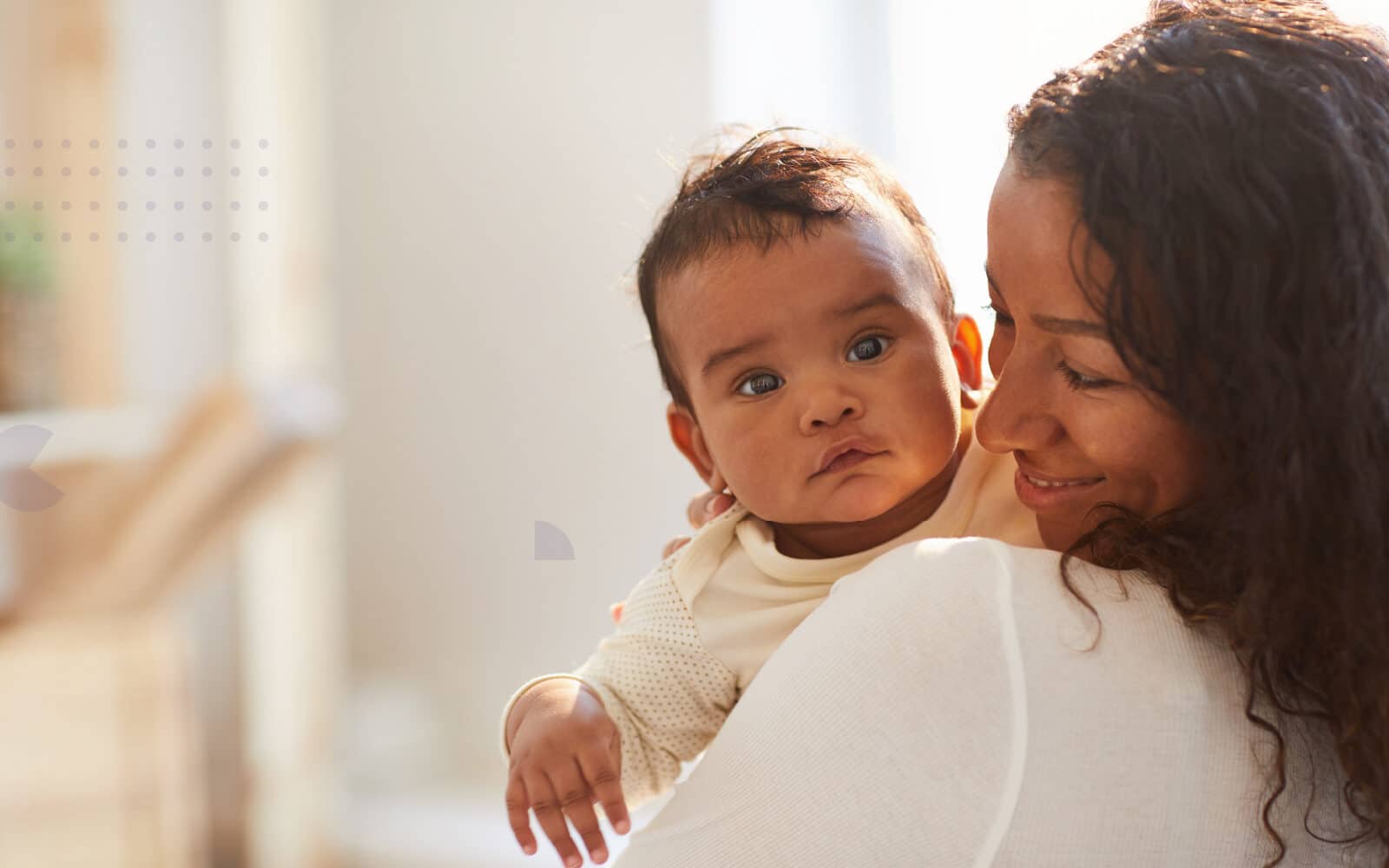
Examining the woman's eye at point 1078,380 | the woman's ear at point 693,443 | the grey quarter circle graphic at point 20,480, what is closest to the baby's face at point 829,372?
the woman's ear at point 693,443

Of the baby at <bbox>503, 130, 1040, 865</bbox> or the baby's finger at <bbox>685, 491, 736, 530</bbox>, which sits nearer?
the baby at <bbox>503, 130, 1040, 865</bbox>

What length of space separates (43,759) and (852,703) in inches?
72.9

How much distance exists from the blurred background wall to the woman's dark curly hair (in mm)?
884

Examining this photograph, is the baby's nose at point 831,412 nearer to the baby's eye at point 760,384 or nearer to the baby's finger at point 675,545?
the baby's eye at point 760,384

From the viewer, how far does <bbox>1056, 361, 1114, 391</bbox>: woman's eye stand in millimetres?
683

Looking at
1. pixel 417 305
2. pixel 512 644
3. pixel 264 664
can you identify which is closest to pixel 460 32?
pixel 417 305

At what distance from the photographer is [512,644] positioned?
249 centimetres

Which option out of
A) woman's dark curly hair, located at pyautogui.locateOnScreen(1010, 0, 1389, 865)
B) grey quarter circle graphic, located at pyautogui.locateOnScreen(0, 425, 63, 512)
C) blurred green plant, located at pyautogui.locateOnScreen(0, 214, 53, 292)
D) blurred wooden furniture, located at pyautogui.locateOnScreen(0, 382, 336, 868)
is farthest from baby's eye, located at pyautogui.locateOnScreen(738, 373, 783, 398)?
blurred green plant, located at pyautogui.locateOnScreen(0, 214, 53, 292)

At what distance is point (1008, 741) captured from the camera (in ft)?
2.02

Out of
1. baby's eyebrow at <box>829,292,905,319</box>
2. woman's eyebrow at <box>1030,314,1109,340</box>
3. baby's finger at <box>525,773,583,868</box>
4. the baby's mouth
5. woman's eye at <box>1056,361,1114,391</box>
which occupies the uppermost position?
woman's eyebrow at <box>1030,314,1109,340</box>

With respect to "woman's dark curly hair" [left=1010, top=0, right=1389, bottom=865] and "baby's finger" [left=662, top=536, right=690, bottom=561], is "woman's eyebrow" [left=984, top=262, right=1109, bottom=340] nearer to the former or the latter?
"woman's dark curly hair" [left=1010, top=0, right=1389, bottom=865]

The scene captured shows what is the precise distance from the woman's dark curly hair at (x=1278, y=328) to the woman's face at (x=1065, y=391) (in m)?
0.02

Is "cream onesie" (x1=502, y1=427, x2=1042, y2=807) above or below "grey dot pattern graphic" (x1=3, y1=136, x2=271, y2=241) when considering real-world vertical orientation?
below

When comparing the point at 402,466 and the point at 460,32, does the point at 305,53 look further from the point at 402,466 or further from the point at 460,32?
the point at 402,466
